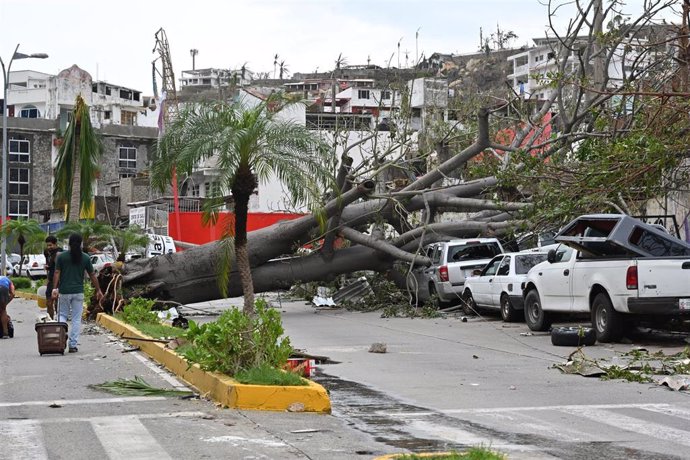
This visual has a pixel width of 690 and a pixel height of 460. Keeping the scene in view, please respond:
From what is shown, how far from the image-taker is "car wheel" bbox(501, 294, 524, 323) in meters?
23.1

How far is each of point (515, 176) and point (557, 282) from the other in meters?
3.73

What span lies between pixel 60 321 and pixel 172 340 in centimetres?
283

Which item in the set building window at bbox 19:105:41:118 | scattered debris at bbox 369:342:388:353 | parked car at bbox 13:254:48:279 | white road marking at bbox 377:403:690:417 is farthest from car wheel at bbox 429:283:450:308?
building window at bbox 19:105:41:118

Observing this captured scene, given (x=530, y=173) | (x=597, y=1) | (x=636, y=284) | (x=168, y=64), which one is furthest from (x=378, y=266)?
(x=168, y=64)

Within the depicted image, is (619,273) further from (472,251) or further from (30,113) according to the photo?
(30,113)

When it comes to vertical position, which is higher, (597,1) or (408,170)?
(597,1)

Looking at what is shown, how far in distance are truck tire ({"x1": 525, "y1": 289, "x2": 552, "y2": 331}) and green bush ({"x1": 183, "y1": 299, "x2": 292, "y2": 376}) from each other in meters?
9.81

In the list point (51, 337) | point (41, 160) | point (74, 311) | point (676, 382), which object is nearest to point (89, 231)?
point (74, 311)

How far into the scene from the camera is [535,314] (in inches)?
798

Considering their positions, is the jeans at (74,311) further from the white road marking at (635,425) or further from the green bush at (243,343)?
the white road marking at (635,425)

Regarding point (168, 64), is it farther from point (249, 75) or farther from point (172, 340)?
point (249, 75)

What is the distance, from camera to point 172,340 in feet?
49.6

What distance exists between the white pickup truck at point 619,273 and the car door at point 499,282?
4389 millimetres

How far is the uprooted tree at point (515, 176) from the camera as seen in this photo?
19.1m
